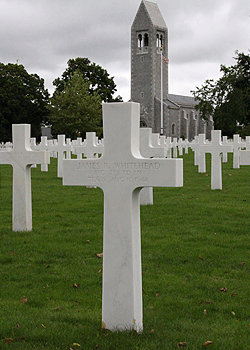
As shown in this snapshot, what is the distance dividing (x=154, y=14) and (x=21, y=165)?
7499 centimetres

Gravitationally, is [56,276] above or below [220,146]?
below

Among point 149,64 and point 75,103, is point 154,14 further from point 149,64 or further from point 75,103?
point 75,103

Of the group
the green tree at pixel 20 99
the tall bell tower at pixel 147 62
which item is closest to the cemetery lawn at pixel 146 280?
the green tree at pixel 20 99

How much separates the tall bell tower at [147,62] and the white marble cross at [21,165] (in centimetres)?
6971

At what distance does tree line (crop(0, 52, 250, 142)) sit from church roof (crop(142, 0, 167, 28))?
2237cm

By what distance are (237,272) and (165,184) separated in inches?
88.8

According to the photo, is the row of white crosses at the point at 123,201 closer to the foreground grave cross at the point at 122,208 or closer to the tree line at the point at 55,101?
the foreground grave cross at the point at 122,208

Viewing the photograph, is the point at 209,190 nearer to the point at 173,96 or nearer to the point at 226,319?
the point at 226,319

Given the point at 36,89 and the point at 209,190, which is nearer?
the point at 209,190

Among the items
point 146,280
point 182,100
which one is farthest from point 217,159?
point 182,100

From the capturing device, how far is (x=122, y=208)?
4027 millimetres

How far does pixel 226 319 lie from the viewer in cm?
434

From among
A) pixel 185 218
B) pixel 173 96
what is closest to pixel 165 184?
pixel 185 218

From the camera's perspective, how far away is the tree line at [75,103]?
5312 centimetres
